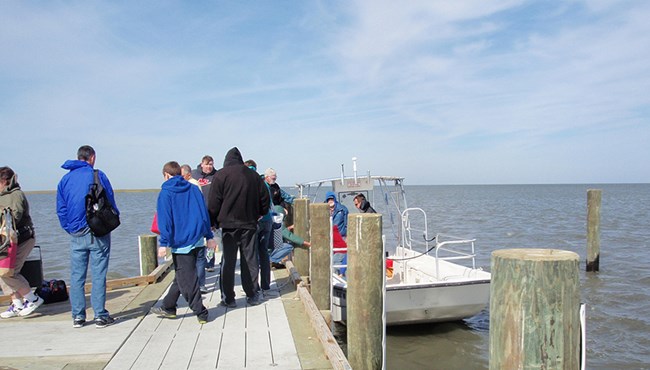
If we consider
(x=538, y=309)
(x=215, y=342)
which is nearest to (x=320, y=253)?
(x=215, y=342)

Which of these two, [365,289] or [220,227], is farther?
[220,227]

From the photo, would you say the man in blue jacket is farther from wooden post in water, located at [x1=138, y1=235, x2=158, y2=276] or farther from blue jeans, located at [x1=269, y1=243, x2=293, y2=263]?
wooden post in water, located at [x1=138, y1=235, x2=158, y2=276]

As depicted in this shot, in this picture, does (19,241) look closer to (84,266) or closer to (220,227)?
(84,266)

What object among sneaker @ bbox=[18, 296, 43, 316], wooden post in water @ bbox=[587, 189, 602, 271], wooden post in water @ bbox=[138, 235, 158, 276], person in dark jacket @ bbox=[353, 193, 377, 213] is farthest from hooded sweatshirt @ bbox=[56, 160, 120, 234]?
wooden post in water @ bbox=[587, 189, 602, 271]

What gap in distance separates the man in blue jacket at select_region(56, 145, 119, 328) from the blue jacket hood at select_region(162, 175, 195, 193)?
1.83ft

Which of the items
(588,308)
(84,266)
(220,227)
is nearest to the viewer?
(84,266)

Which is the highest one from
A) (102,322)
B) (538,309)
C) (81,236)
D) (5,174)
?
(5,174)

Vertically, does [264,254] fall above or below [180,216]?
below

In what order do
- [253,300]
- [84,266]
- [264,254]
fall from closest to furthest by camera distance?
1. [84,266]
2. [253,300]
3. [264,254]

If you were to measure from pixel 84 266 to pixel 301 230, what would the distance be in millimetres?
3885

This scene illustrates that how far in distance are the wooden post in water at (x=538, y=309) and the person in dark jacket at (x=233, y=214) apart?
400 centimetres

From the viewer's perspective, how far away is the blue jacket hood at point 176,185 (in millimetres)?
5395

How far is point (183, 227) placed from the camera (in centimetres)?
544

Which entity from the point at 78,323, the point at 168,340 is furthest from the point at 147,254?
the point at 168,340
